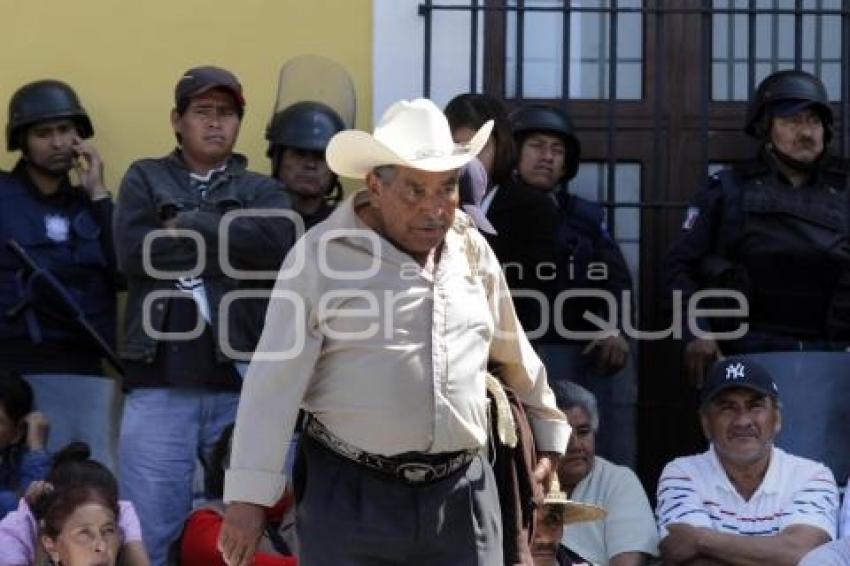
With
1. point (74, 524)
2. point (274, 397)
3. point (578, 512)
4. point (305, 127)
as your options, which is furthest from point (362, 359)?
point (305, 127)

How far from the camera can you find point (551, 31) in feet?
29.9

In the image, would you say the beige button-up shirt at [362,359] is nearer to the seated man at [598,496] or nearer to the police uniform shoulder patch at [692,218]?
the seated man at [598,496]

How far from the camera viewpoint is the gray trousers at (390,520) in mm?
5855

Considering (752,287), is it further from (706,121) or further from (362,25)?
(362,25)

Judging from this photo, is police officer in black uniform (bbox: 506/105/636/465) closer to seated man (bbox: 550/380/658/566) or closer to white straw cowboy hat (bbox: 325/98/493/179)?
seated man (bbox: 550/380/658/566)

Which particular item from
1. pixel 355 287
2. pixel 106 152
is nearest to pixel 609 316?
pixel 106 152

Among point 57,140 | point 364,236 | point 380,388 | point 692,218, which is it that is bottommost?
point 380,388

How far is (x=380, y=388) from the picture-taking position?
5855mm

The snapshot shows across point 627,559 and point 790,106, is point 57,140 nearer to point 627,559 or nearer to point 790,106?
point 627,559

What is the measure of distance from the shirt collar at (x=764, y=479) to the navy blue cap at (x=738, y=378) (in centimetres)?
22

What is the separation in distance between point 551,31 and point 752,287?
1.39 meters

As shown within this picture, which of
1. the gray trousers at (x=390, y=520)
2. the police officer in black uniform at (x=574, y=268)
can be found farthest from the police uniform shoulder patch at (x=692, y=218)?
the gray trousers at (x=390, y=520)

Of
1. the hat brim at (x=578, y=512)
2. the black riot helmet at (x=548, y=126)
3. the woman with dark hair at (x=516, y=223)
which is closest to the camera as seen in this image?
the hat brim at (x=578, y=512)

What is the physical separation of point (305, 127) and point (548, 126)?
922mm
